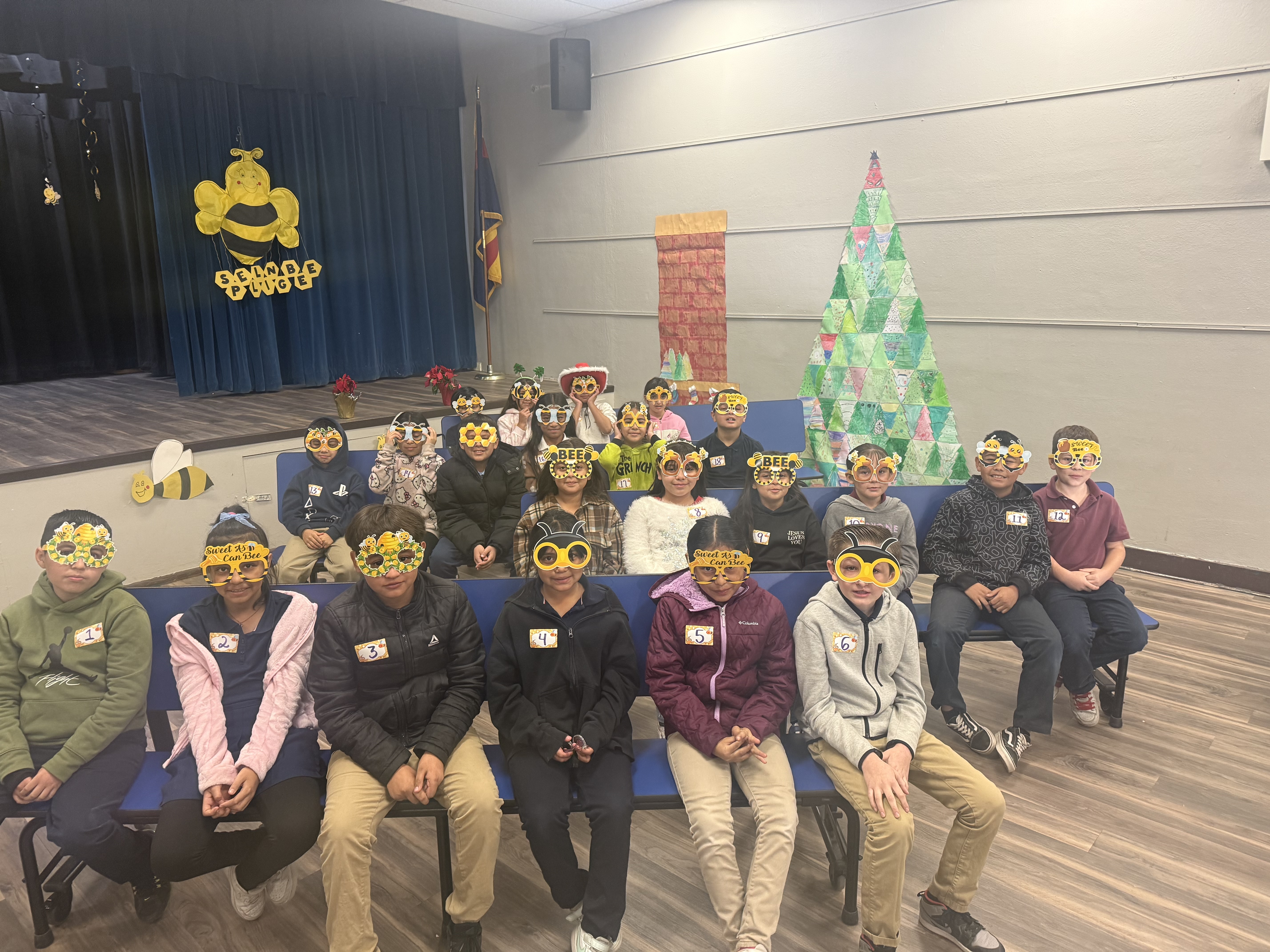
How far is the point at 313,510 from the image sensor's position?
4090mm

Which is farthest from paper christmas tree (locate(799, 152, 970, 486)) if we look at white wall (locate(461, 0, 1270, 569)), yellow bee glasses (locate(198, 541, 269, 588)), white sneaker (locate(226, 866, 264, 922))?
white sneaker (locate(226, 866, 264, 922))

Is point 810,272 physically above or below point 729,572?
above

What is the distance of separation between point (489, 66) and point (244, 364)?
12.1 feet

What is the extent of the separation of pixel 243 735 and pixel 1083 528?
303 centimetres

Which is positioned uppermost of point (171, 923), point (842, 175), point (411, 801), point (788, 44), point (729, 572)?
point (788, 44)

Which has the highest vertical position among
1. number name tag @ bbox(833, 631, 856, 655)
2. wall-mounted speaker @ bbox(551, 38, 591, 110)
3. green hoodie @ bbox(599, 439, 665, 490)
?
wall-mounted speaker @ bbox(551, 38, 591, 110)

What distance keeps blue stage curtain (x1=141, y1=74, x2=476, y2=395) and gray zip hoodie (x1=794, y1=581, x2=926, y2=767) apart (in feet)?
22.7

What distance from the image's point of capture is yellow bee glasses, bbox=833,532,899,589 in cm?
234

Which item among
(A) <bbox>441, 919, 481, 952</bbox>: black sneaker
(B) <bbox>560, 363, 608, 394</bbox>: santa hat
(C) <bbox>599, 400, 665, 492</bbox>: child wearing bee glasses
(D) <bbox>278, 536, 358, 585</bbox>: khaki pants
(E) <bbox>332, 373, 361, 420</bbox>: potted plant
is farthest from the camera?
(E) <bbox>332, 373, 361, 420</bbox>: potted plant

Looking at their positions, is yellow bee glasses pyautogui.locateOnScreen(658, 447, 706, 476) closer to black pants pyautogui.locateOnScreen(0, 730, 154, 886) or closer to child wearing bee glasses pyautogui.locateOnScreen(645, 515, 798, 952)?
child wearing bee glasses pyautogui.locateOnScreen(645, 515, 798, 952)

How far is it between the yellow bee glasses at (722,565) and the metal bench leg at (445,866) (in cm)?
95

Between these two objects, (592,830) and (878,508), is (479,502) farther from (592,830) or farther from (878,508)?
(592,830)

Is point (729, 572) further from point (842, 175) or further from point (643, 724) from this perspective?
point (842, 175)

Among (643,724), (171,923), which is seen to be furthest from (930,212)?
(171,923)
